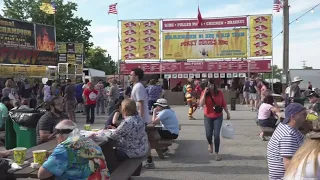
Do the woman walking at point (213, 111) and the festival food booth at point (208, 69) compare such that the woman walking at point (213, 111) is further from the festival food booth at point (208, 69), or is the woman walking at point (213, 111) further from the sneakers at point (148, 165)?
the festival food booth at point (208, 69)

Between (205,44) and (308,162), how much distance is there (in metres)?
25.7

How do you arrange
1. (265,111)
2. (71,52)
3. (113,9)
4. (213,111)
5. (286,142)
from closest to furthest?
1. (286,142)
2. (213,111)
3. (265,111)
4. (113,9)
5. (71,52)

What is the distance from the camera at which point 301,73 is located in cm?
3659

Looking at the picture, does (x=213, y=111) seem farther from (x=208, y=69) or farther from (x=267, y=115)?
(x=208, y=69)

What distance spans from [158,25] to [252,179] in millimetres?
22528

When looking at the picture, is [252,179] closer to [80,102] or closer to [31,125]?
[31,125]

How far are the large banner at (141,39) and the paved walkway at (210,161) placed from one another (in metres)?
17.4

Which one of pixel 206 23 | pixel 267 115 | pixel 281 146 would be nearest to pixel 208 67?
pixel 206 23

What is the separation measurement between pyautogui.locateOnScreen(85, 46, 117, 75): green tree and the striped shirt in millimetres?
63110

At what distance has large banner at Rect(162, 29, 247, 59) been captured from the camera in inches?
1076

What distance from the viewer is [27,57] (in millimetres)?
28125

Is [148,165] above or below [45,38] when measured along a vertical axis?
below

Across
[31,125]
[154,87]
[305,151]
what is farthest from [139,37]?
[305,151]

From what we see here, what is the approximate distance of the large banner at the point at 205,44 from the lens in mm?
27328
